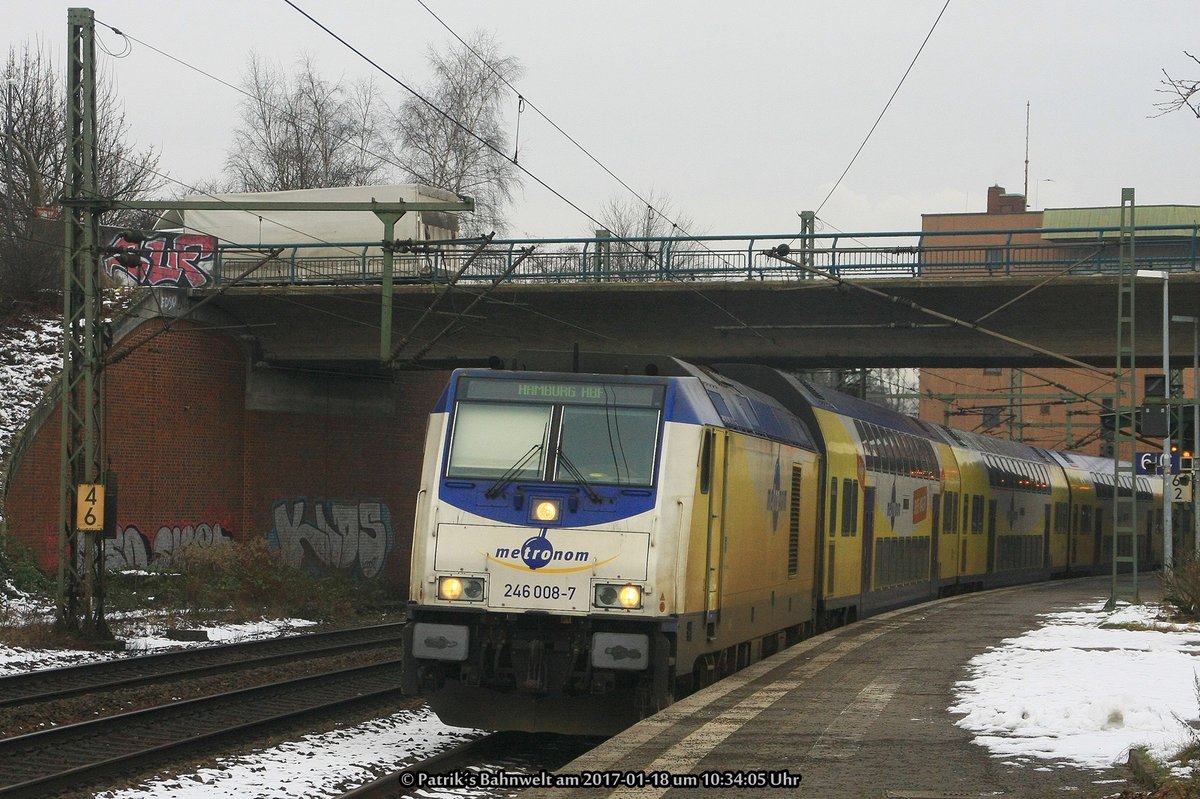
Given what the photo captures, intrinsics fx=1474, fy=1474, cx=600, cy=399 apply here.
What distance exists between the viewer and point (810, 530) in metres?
17.8

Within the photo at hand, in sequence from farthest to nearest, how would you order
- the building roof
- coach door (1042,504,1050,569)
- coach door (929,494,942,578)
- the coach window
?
the building roof < coach door (1042,504,1050,569) < coach door (929,494,942,578) < the coach window

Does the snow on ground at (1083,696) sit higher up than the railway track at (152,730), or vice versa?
the snow on ground at (1083,696)

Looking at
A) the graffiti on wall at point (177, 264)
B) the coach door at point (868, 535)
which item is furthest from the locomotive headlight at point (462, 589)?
the graffiti on wall at point (177, 264)

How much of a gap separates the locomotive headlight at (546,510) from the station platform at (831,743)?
5.68 ft

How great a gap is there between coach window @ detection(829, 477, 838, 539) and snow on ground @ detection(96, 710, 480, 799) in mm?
6551

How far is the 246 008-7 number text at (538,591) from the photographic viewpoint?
1129cm

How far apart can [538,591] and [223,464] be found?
2149 centimetres

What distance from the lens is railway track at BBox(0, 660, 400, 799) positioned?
11055 millimetres

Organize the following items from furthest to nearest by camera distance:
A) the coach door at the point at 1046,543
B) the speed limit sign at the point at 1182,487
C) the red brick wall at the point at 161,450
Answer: the coach door at the point at 1046,543 < the red brick wall at the point at 161,450 < the speed limit sign at the point at 1182,487

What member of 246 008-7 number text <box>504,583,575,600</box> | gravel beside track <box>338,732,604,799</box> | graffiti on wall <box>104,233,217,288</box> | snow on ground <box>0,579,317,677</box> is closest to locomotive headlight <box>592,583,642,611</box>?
246 008-7 number text <box>504,583,575,600</box>

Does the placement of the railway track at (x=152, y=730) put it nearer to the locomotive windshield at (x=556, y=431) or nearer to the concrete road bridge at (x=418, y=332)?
the locomotive windshield at (x=556, y=431)

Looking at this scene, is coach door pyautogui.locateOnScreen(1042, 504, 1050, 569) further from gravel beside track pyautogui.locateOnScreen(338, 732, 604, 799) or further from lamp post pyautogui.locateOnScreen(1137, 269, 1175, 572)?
gravel beside track pyautogui.locateOnScreen(338, 732, 604, 799)

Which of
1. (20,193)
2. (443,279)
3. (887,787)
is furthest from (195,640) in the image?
(20,193)

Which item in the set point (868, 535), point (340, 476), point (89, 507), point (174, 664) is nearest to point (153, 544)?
point (340, 476)
